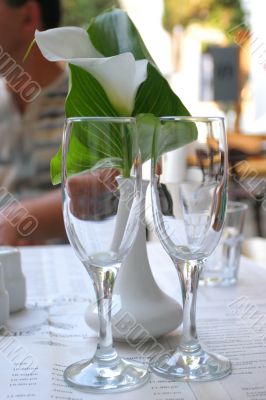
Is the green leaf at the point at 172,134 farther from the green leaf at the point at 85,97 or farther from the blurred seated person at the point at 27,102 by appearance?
the blurred seated person at the point at 27,102

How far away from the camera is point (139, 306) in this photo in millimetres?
502

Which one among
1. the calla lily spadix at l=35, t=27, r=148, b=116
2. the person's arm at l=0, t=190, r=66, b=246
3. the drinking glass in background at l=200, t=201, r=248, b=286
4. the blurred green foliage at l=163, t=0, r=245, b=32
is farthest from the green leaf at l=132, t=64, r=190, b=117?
the blurred green foliage at l=163, t=0, r=245, b=32

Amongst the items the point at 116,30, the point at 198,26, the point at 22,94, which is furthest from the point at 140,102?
the point at 198,26

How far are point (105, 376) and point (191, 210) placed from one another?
14cm

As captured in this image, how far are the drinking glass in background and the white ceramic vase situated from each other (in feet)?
0.69

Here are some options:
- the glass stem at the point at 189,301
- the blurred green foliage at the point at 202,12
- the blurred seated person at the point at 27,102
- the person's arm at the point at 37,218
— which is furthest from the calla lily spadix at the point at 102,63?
the blurred green foliage at the point at 202,12

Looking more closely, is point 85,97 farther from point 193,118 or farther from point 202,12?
point 202,12

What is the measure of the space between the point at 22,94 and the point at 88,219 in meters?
1.13

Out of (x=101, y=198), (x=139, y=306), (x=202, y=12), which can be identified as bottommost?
(x=139, y=306)

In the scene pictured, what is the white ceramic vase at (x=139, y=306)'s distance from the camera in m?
0.50

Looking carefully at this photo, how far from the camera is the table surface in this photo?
0.40 meters

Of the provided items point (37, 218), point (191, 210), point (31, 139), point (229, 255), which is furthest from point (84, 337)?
point (31, 139)

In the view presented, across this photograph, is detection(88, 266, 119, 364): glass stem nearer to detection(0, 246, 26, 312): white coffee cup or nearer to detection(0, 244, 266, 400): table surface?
detection(0, 244, 266, 400): table surface

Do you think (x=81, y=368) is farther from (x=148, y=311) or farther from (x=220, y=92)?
(x=220, y=92)
